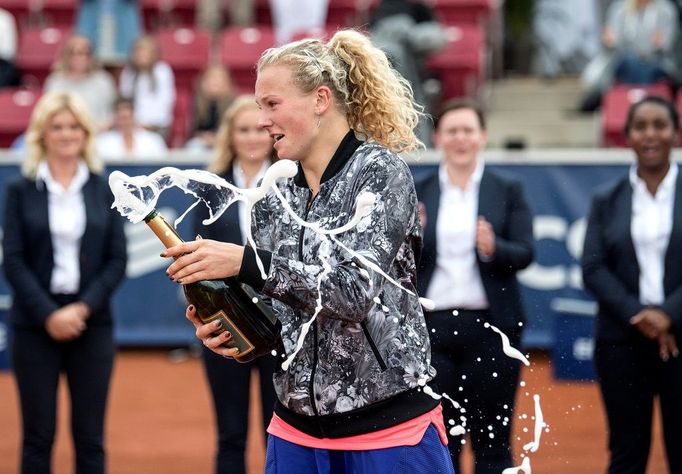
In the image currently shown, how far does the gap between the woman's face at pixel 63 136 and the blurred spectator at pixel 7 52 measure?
22.9ft

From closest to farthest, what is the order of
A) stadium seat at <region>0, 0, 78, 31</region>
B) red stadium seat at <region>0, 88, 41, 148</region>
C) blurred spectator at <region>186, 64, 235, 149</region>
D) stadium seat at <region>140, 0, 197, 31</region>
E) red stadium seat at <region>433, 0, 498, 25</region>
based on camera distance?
blurred spectator at <region>186, 64, 235, 149</region>
red stadium seat at <region>0, 88, 41, 148</region>
red stadium seat at <region>433, 0, 498, 25</region>
stadium seat at <region>140, 0, 197, 31</region>
stadium seat at <region>0, 0, 78, 31</region>

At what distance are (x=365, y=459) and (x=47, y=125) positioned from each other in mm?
3358

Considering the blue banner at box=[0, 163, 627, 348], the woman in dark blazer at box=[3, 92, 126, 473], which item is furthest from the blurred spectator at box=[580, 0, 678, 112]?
the woman in dark blazer at box=[3, 92, 126, 473]

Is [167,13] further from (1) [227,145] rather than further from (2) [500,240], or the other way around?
(2) [500,240]

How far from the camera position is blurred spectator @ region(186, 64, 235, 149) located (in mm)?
10617

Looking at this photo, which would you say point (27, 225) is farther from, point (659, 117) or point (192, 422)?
point (659, 117)

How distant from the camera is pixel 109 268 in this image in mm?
5965

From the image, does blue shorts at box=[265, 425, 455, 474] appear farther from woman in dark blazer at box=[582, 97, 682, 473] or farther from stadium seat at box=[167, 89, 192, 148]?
stadium seat at box=[167, 89, 192, 148]

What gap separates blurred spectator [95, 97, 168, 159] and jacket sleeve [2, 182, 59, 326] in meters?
4.16

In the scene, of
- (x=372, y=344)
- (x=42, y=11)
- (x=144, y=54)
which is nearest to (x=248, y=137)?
(x=372, y=344)

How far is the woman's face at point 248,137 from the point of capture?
5.86 m

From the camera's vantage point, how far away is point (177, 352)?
9.75 meters

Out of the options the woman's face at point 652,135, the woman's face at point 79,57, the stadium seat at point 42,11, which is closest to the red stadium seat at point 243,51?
the woman's face at point 79,57

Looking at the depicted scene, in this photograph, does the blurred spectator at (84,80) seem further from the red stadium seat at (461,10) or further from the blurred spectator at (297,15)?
the red stadium seat at (461,10)
